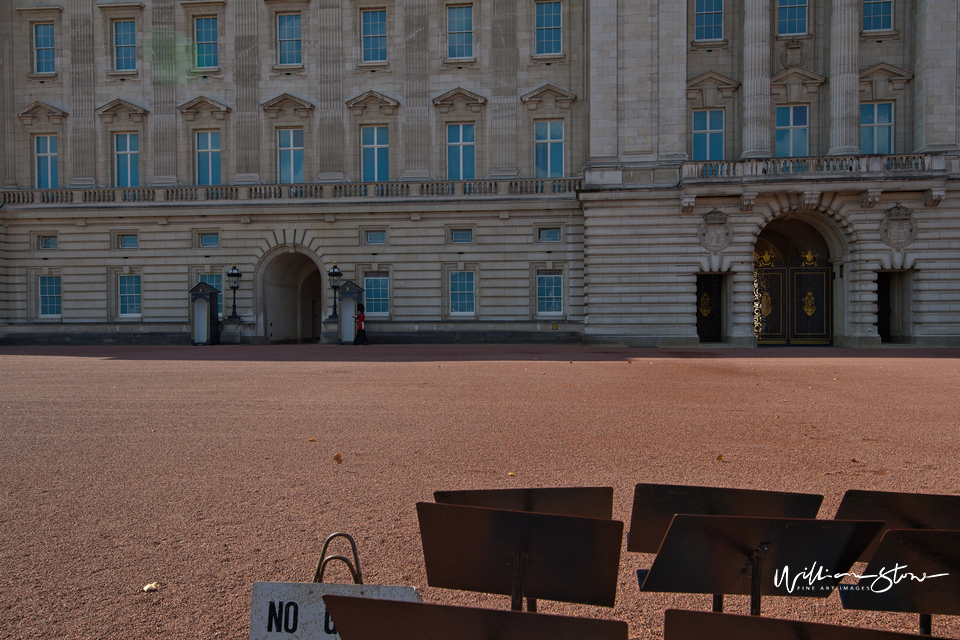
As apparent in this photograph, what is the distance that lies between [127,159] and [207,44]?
7271 mm

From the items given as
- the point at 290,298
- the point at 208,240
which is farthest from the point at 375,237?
the point at 208,240

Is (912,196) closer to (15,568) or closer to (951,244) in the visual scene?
(951,244)

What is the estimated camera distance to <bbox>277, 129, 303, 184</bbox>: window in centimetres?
3020

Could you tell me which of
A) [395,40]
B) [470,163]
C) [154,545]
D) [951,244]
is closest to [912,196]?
[951,244]

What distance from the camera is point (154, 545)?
406 centimetres

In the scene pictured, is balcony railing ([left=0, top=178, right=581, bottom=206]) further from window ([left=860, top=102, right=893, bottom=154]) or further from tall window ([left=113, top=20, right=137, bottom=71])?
window ([left=860, top=102, right=893, bottom=154])

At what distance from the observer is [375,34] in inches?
1171

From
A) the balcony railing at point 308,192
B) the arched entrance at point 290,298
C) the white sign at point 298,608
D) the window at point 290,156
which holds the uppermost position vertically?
the window at point 290,156

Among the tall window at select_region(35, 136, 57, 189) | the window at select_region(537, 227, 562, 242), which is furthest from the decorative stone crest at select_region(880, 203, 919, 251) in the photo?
the tall window at select_region(35, 136, 57, 189)

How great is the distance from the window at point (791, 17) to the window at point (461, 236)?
55.4ft

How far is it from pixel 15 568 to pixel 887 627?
519 centimetres

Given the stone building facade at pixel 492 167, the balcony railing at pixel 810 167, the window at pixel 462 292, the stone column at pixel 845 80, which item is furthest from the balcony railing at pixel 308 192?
the stone column at pixel 845 80

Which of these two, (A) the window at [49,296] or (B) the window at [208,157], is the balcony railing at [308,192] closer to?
(B) the window at [208,157]

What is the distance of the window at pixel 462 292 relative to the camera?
2934 cm
